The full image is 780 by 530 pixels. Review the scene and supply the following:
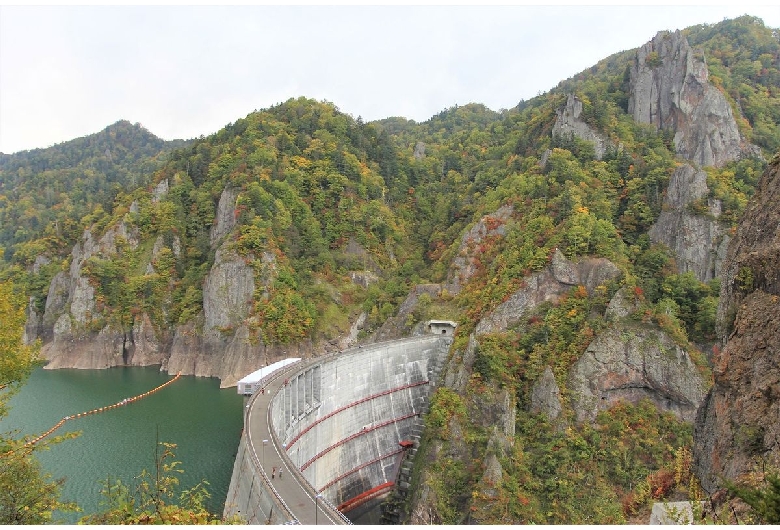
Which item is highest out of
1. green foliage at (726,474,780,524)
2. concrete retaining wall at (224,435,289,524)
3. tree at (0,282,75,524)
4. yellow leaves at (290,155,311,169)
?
yellow leaves at (290,155,311,169)

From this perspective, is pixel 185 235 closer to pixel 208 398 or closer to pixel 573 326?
pixel 208 398

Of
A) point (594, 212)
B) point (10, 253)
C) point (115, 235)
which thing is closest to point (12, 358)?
point (594, 212)

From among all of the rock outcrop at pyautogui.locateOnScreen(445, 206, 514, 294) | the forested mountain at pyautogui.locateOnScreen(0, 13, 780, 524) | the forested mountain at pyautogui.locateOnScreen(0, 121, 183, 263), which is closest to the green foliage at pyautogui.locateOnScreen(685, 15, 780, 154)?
the forested mountain at pyautogui.locateOnScreen(0, 13, 780, 524)

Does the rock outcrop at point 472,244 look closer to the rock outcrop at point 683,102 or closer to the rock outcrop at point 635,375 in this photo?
the rock outcrop at point 683,102

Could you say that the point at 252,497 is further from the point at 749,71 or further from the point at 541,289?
the point at 749,71

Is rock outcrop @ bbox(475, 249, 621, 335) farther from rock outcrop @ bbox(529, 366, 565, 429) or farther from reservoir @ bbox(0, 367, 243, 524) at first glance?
reservoir @ bbox(0, 367, 243, 524)

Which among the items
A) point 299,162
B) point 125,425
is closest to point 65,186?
point 299,162
